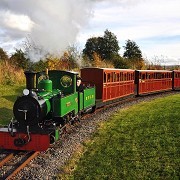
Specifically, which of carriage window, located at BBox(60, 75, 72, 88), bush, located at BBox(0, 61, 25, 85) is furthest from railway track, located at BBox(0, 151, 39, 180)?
bush, located at BBox(0, 61, 25, 85)

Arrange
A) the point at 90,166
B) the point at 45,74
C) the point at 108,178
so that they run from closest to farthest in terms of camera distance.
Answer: the point at 108,178 → the point at 90,166 → the point at 45,74

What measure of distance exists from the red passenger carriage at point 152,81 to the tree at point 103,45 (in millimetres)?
29010

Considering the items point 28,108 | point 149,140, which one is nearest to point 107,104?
point 149,140

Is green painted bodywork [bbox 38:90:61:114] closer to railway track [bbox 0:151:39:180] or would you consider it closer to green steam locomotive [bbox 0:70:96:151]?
green steam locomotive [bbox 0:70:96:151]

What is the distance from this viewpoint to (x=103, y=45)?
5691cm

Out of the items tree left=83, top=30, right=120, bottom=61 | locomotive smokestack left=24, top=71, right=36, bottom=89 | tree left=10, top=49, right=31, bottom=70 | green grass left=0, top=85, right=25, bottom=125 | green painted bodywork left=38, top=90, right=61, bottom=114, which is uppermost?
tree left=83, top=30, right=120, bottom=61

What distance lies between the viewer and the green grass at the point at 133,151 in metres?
6.85

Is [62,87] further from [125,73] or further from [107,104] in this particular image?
[125,73]

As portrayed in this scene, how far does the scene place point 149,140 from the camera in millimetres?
9258

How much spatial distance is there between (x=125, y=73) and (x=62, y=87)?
9.55m

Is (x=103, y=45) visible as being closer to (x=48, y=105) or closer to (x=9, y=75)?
(x=9, y=75)

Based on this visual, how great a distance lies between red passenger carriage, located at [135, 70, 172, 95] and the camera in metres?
22.4

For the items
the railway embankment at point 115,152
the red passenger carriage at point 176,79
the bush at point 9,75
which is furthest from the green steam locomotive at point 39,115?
the red passenger carriage at point 176,79

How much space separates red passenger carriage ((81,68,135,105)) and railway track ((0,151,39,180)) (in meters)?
7.06
